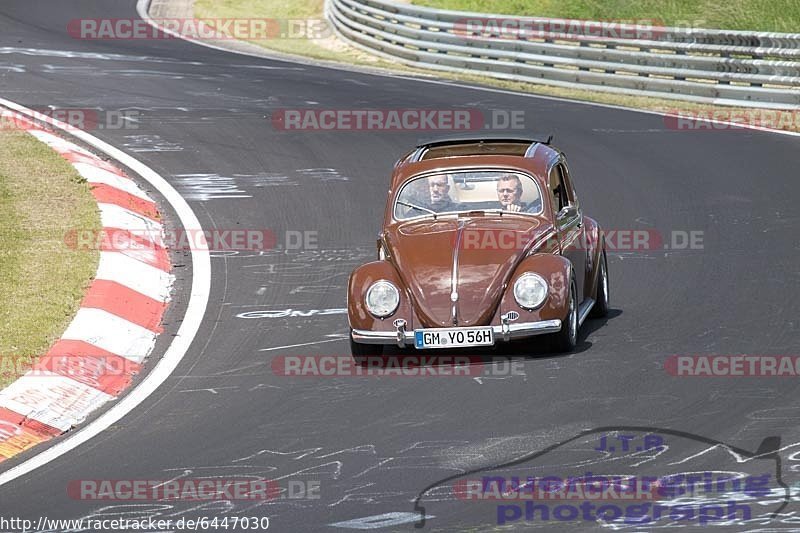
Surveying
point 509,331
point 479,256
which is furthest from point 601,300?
point 509,331

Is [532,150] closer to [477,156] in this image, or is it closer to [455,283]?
[477,156]

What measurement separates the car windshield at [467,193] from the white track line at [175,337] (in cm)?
198

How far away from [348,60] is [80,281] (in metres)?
16.3

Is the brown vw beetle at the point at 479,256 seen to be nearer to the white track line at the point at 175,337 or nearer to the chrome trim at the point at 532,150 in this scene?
the chrome trim at the point at 532,150

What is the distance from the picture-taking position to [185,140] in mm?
18453

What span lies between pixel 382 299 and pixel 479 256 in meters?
0.81

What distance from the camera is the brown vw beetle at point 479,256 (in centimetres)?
989

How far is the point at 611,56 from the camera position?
23422 mm

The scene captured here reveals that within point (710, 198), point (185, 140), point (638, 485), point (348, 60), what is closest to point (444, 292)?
point (638, 485)

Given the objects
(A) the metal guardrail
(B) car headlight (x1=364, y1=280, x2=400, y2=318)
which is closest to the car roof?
(B) car headlight (x1=364, y1=280, x2=400, y2=318)

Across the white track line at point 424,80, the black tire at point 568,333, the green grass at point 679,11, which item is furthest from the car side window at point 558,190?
the green grass at point 679,11

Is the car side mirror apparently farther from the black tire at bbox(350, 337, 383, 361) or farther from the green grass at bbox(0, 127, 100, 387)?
the green grass at bbox(0, 127, 100, 387)

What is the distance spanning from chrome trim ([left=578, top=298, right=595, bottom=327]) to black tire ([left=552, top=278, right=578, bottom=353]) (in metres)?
0.22

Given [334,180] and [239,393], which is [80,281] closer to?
[239,393]
